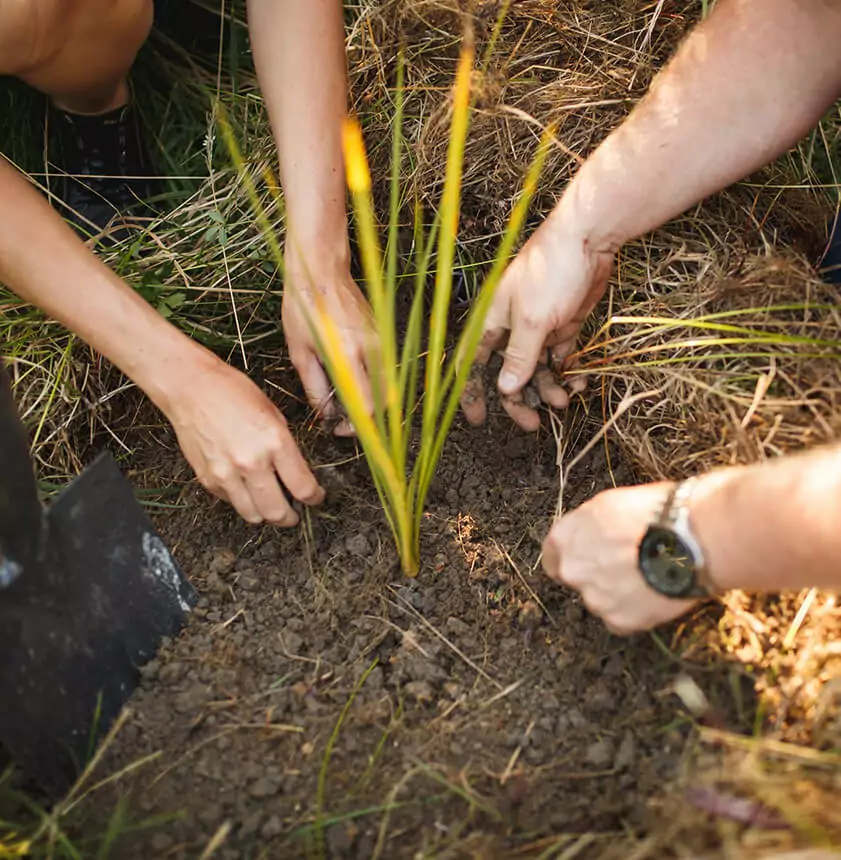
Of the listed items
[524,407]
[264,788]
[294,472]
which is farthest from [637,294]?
[264,788]

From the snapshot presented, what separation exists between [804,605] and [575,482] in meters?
0.36

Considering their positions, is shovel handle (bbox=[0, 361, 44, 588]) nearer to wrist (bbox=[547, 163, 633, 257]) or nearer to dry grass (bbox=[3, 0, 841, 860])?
dry grass (bbox=[3, 0, 841, 860])

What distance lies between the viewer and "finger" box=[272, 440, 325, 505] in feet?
3.47

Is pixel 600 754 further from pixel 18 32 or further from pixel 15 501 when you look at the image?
pixel 18 32

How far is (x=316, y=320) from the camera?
1.14 m

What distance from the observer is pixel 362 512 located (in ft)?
3.95

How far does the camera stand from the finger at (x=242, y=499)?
1.07 meters

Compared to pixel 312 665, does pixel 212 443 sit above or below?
above

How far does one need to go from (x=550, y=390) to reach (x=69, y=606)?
71 cm

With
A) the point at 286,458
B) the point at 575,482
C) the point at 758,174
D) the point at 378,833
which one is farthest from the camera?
the point at 758,174

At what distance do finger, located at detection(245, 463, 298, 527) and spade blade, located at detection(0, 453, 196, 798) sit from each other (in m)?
0.14

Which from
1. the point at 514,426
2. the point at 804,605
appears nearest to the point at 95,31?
the point at 514,426

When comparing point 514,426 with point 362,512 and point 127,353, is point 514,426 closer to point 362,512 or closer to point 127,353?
point 362,512

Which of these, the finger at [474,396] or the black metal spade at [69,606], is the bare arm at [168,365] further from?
the finger at [474,396]
